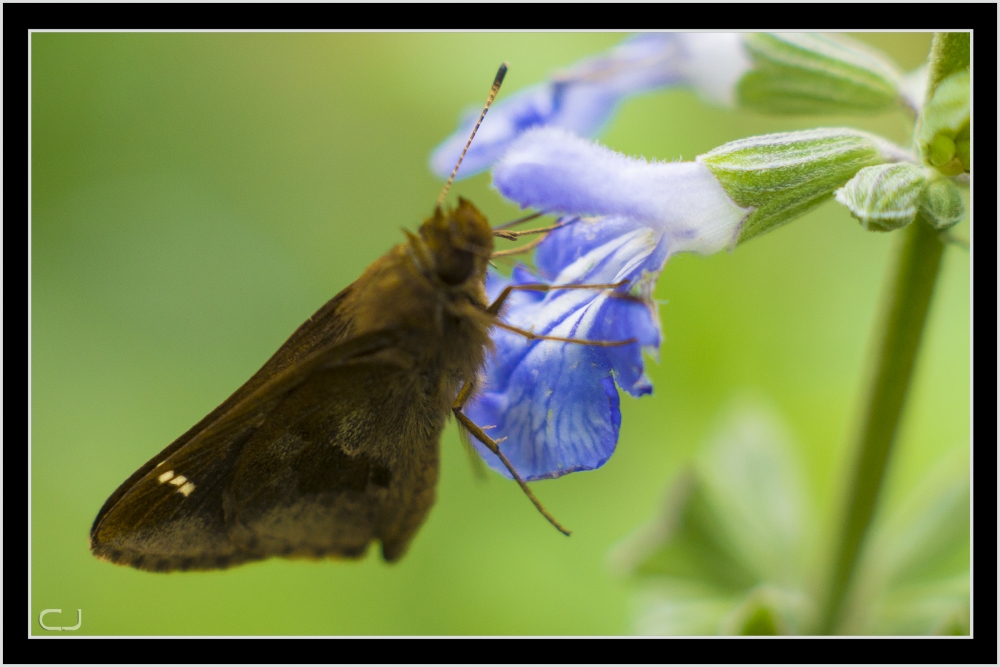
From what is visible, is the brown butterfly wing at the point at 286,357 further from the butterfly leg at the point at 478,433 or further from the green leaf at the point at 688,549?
the green leaf at the point at 688,549

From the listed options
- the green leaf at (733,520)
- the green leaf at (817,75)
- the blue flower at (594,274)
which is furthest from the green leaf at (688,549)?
the green leaf at (817,75)

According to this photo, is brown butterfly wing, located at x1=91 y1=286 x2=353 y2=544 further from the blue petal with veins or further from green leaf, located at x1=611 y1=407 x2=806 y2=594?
green leaf, located at x1=611 y1=407 x2=806 y2=594

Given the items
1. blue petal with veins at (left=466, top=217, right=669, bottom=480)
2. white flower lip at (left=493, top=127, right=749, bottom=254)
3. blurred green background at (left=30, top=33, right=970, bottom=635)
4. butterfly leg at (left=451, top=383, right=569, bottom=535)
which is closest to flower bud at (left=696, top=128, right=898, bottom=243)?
white flower lip at (left=493, top=127, right=749, bottom=254)

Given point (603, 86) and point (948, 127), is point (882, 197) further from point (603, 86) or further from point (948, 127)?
point (603, 86)

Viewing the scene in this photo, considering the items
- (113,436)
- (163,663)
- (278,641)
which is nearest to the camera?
(163,663)

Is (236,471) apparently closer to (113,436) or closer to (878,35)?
(113,436)
